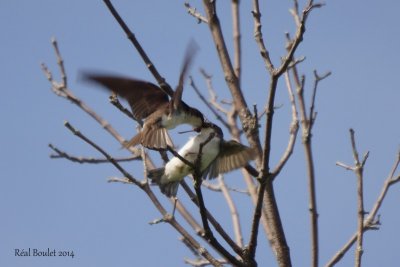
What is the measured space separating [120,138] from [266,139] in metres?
1.30

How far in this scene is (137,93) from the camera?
3.56 meters

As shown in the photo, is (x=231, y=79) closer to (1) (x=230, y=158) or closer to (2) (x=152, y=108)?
(2) (x=152, y=108)

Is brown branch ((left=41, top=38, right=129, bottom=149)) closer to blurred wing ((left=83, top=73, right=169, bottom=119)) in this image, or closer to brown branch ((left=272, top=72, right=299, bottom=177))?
blurred wing ((left=83, top=73, right=169, bottom=119))

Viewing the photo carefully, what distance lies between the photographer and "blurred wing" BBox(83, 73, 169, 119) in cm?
337

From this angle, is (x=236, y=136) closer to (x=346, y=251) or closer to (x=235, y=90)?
(x=235, y=90)

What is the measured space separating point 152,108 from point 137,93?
0.40ft

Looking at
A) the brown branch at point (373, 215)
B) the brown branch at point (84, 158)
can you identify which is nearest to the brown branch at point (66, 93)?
the brown branch at point (84, 158)

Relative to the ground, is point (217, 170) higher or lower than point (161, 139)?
higher

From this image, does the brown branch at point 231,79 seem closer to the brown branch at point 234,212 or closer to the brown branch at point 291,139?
the brown branch at point 291,139

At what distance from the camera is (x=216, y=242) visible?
9.59ft

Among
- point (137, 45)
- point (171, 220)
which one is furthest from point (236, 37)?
point (171, 220)

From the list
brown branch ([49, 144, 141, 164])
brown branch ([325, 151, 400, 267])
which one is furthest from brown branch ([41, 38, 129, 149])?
brown branch ([325, 151, 400, 267])

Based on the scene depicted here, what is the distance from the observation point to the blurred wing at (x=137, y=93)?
3.37m

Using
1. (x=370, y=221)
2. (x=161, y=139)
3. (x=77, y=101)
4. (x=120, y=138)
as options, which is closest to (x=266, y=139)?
(x=161, y=139)
